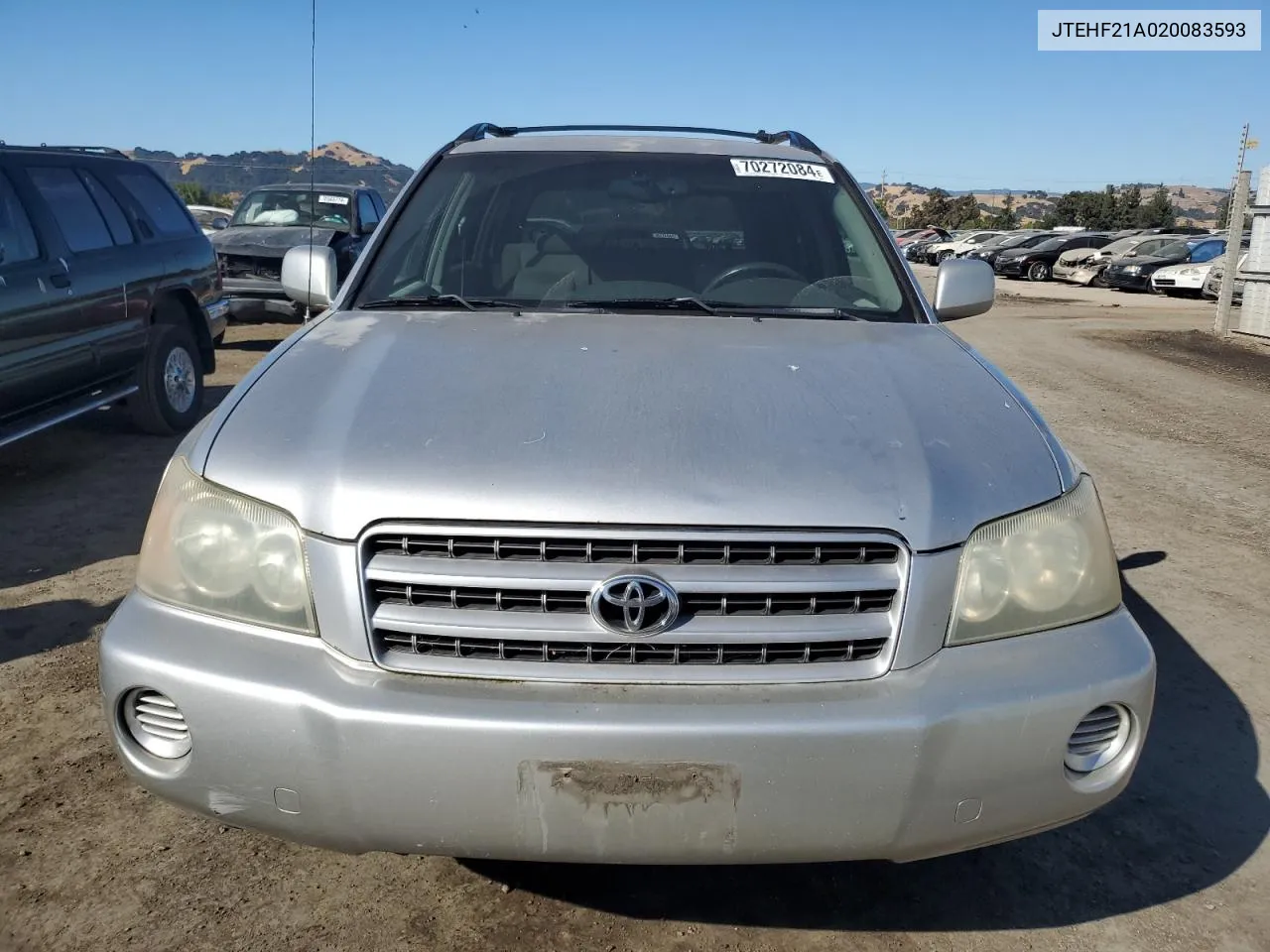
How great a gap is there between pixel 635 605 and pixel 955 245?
130 feet

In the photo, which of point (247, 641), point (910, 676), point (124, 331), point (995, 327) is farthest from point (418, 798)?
point (995, 327)

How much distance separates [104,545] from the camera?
4.83 m

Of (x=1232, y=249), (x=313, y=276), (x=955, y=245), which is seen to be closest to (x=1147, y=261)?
(x=1232, y=249)

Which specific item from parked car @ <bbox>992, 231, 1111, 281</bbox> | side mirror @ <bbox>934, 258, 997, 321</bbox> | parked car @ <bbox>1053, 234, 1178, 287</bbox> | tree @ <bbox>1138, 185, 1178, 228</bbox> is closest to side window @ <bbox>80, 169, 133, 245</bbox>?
side mirror @ <bbox>934, 258, 997, 321</bbox>

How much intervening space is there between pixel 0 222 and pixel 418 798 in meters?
5.19

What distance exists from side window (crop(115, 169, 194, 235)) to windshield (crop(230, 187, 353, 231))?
5370 millimetres

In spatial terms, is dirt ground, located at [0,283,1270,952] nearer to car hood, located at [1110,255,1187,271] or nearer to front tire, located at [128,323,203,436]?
front tire, located at [128,323,203,436]

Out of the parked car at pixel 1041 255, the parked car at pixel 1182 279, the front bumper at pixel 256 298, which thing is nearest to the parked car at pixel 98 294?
the front bumper at pixel 256 298

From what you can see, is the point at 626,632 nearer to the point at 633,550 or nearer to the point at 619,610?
the point at 619,610

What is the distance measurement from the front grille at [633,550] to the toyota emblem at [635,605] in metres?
0.05

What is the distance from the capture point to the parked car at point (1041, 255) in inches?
1212

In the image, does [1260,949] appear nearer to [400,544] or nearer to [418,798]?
[418,798]

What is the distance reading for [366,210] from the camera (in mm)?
13891

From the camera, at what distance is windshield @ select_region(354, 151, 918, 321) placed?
320cm
